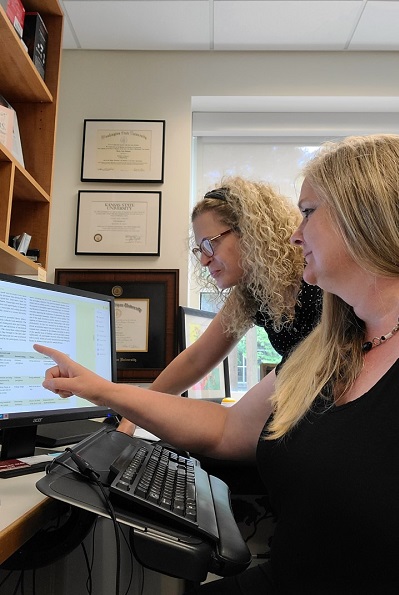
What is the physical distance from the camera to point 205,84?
2.40 meters

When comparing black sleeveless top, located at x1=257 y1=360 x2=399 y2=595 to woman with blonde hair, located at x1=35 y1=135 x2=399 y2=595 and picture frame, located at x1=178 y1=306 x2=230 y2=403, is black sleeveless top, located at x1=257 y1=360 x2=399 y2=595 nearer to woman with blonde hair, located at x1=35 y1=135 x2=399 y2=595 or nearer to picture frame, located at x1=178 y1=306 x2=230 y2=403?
woman with blonde hair, located at x1=35 y1=135 x2=399 y2=595

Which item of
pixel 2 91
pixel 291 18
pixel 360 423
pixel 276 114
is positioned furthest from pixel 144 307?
pixel 360 423

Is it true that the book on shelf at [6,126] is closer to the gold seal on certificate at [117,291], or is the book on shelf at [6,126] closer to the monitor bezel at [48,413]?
the monitor bezel at [48,413]

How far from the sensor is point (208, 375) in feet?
6.88

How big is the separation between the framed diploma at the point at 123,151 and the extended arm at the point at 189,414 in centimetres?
152

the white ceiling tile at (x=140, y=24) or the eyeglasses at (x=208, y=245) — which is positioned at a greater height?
the white ceiling tile at (x=140, y=24)

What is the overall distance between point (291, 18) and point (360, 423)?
2048mm

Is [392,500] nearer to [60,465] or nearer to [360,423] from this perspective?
[360,423]

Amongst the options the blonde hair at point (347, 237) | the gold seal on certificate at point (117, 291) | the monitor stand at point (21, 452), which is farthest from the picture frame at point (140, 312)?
the blonde hair at point (347, 237)

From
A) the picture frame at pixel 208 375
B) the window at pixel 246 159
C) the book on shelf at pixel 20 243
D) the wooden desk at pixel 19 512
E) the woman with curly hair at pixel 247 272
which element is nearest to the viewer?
the wooden desk at pixel 19 512

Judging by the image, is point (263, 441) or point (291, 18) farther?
point (291, 18)

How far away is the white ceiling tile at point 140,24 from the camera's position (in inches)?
84.4

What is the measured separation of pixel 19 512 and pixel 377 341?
60 centimetres

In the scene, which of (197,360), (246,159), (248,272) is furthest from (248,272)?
(246,159)
